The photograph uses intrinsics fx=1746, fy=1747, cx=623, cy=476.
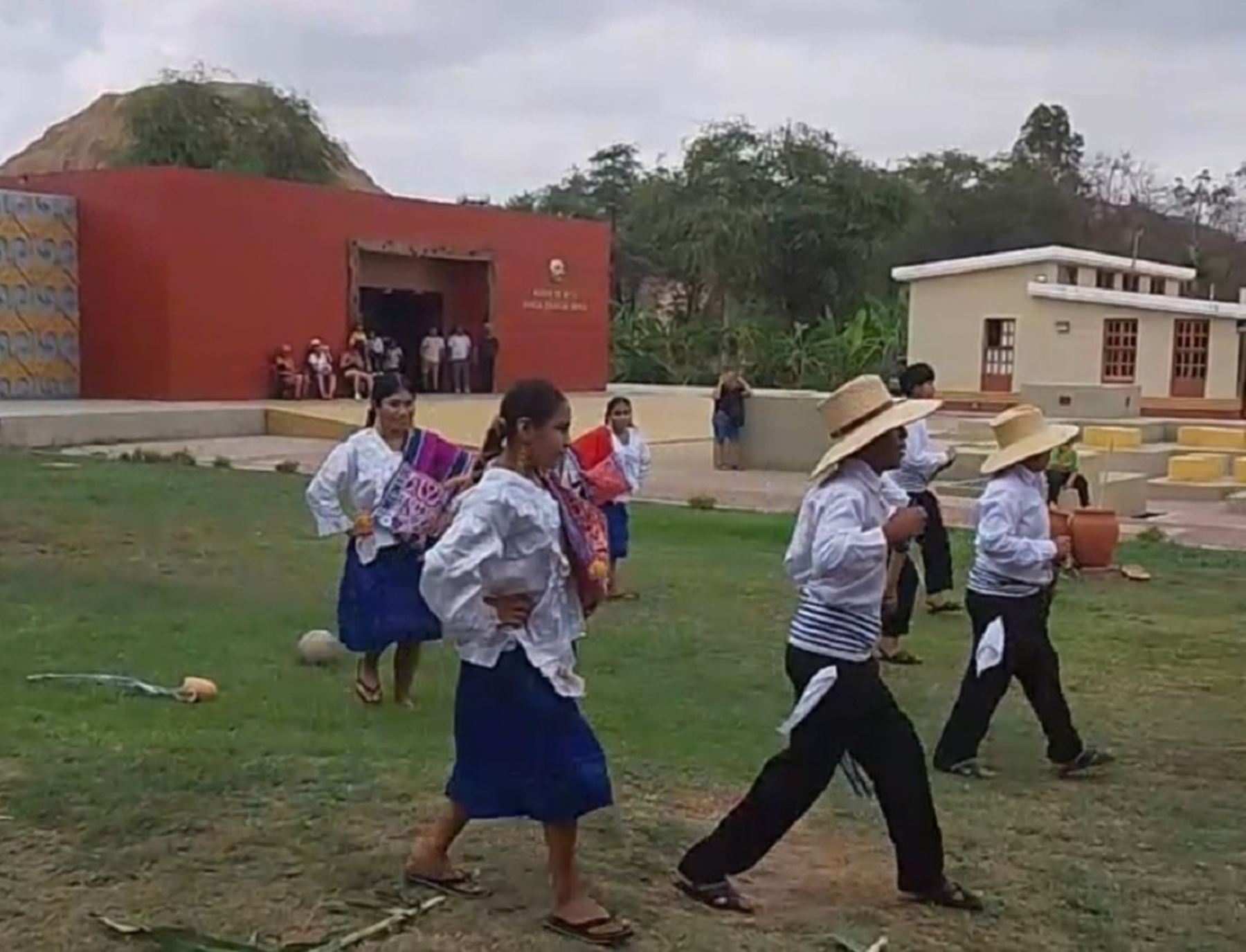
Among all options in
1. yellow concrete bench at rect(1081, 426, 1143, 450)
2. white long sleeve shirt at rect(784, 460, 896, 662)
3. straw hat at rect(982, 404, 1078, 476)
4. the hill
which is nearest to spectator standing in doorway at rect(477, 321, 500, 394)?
yellow concrete bench at rect(1081, 426, 1143, 450)

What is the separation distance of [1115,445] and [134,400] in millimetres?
16521

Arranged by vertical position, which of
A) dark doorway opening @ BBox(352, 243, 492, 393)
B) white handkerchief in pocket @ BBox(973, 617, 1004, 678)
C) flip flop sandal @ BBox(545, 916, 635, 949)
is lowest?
flip flop sandal @ BBox(545, 916, 635, 949)

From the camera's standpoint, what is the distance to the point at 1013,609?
253 inches

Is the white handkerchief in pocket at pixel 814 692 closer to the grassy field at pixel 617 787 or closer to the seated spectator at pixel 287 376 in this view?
the grassy field at pixel 617 787

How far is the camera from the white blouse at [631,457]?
10555 mm

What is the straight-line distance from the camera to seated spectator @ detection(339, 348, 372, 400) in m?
32.3

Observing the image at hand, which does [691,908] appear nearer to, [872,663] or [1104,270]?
[872,663]

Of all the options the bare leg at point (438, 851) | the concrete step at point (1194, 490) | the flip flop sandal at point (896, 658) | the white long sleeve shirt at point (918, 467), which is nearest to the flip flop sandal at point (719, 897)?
the bare leg at point (438, 851)

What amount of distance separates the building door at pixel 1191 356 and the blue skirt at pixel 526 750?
28966 mm

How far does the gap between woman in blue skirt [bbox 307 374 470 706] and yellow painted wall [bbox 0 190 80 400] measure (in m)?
24.2

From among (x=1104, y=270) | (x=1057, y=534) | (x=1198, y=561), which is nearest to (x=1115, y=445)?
(x=1198, y=561)

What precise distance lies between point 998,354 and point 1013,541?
27.2m

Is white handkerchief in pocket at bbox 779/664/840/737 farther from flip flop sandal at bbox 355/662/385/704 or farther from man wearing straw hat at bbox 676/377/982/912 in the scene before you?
flip flop sandal at bbox 355/662/385/704

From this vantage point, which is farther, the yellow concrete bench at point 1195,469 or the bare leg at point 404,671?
the yellow concrete bench at point 1195,469
